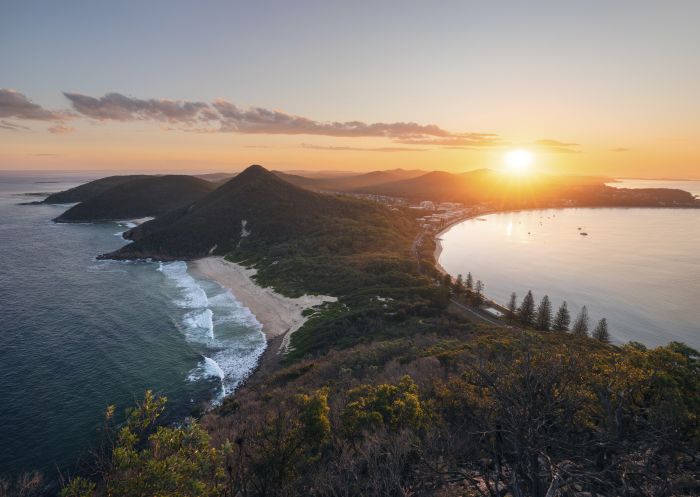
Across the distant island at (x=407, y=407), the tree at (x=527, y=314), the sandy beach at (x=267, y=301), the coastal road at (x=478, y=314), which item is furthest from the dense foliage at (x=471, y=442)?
the tree at (x=527, y=314)

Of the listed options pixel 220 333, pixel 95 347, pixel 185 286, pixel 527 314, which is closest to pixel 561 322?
pixel 527 314

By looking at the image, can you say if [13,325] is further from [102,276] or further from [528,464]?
[528,464]

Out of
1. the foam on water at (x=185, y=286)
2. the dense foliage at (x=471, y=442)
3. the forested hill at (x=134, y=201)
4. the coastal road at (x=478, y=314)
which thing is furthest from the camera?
the forested hill at (x=134, y=201)

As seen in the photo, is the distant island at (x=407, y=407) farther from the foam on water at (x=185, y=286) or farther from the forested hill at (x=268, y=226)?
the forested hill at (x=268, y=226)

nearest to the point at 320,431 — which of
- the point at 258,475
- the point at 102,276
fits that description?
the point at 258,475

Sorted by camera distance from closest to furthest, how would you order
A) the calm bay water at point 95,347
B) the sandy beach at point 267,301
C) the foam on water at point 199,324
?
the calm bay water at point 95,347
the foam on water at point 199,324
the sandy beach at point 267,301

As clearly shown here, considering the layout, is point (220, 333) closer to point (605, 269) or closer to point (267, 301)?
point (267, 301)
